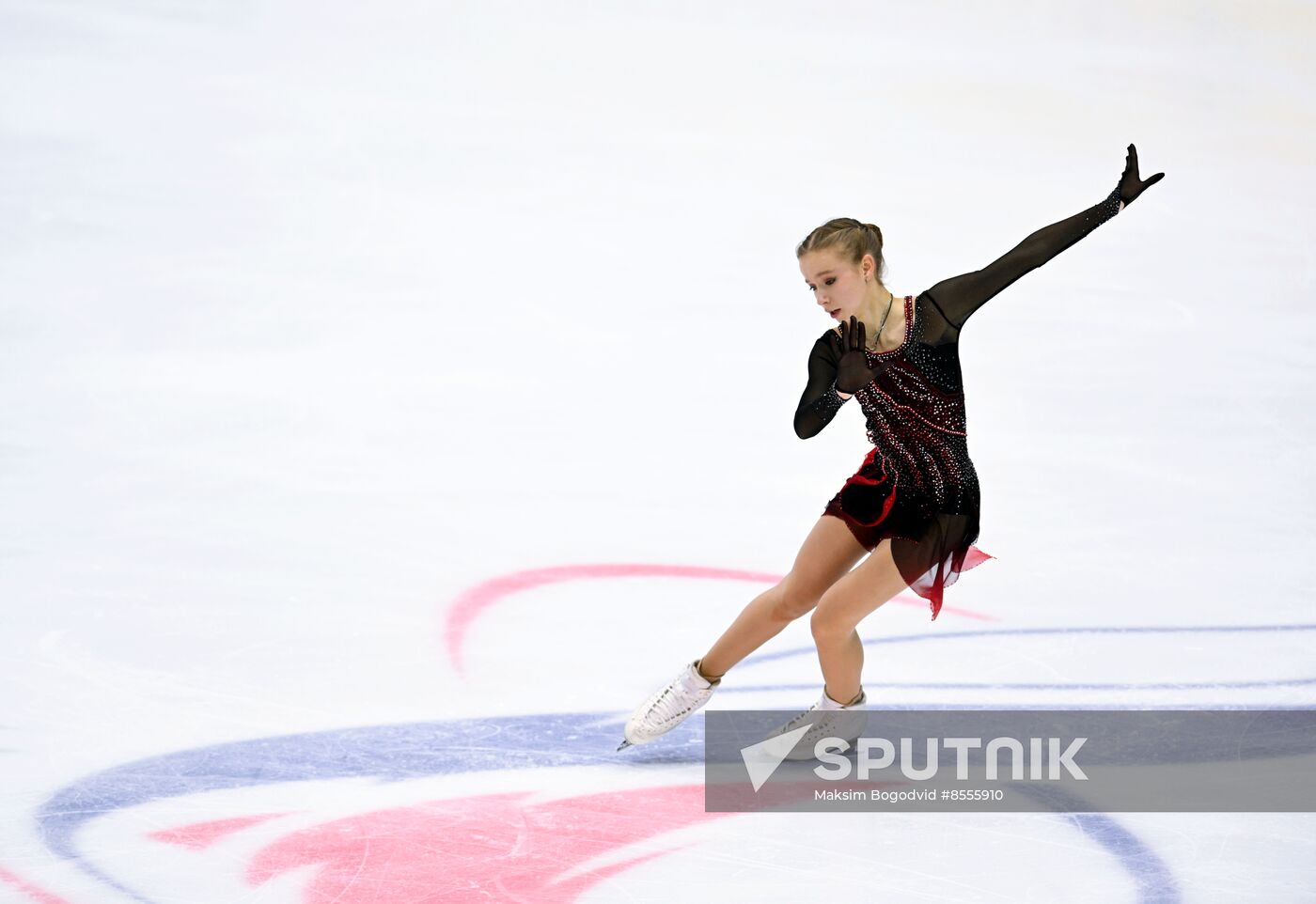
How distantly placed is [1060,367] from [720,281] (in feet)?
5.62

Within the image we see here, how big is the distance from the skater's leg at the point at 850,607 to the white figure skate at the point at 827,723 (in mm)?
86

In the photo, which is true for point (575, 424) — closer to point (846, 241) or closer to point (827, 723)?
point (827, 723)

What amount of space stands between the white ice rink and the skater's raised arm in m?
1.08

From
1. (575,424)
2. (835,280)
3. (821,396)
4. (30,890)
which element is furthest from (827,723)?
(575,424)

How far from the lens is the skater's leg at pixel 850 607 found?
3320 mm

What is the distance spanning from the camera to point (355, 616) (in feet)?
14.1

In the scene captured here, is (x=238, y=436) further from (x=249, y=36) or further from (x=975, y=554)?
(x=249, y=36)

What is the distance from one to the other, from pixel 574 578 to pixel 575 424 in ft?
4.73

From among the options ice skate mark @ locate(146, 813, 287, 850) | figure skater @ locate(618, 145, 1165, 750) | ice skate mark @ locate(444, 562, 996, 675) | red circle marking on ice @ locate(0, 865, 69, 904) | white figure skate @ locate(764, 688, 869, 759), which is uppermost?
figure skater @ locate(618, 145, 1165, 750)

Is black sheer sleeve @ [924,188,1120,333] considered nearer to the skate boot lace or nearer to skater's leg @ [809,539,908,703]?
skater's leg @ [809,539,908,703]

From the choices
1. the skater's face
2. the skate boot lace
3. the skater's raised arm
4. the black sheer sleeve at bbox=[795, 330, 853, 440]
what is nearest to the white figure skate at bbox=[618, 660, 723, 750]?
the skate boot lace

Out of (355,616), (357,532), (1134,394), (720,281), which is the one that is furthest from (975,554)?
(720,281)

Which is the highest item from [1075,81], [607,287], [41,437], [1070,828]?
[1075,81]

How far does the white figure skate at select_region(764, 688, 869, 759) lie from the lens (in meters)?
3.55
